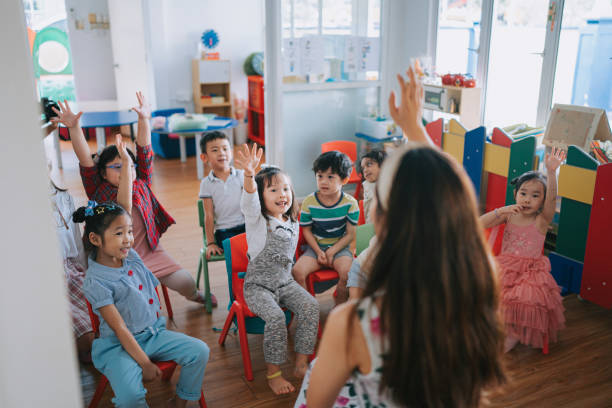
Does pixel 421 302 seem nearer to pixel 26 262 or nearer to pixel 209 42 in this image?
pixel 26 262

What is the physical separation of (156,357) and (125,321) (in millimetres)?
182

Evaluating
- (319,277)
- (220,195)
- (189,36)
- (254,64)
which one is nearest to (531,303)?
(319,277)

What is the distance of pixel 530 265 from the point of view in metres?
2.61

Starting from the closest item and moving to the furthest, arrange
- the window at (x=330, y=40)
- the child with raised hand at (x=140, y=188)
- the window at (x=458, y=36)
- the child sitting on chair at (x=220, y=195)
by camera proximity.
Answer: the child with raised hand at (x=140, y=188) < the child sitting on chair at (x=220, y=195) < the window at (x=458, y=36) < the window at (x=330, y=40)

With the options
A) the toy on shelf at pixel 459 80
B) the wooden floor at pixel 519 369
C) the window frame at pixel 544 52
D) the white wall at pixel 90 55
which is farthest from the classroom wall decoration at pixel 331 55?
the white wall at pixel 90 55

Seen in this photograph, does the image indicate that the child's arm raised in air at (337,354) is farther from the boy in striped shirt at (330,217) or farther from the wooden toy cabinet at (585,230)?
the wooden toy cabinet at (585,230)

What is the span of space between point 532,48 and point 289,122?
79.2 inches

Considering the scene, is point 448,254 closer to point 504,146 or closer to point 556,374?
point 556,374

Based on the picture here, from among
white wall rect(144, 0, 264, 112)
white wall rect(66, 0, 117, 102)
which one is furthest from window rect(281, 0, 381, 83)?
white wall rect(66, 0, 117, 102)

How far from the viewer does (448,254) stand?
0.92 meters

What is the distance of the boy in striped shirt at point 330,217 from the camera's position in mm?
2664

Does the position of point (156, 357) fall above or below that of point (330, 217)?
below

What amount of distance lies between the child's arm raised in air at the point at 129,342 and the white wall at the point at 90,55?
6.82 metres

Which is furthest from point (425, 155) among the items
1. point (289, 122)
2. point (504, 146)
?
point (289, 122)
